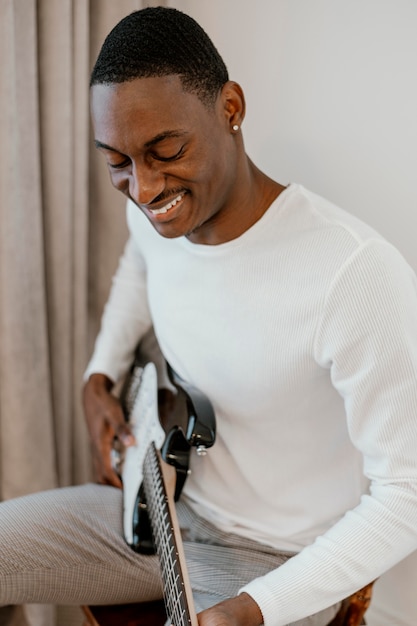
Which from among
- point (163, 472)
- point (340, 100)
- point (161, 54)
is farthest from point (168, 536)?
point (340, 100)

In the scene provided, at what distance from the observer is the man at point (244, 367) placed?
0.97 meters

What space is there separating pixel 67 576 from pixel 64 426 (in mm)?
534

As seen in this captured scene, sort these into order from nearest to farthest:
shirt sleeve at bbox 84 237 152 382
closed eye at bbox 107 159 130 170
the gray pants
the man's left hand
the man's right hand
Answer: the man's left hand, closed eye at bbox 107 159 130 170, the gray pants, the man's right hand, shirt sleeve at bbox 84 237 152 382

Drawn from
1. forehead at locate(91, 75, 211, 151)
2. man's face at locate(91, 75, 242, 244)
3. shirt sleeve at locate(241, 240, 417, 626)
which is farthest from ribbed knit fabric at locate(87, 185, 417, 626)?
forehead at locate(91, 75, 211, 151)

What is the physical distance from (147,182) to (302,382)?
0.35 m

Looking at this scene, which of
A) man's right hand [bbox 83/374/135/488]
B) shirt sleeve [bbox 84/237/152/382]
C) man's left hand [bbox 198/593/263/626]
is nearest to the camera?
man's left hand [bbox 198/593/263/626]

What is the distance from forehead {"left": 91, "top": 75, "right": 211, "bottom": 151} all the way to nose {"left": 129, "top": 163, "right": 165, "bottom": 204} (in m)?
0.04

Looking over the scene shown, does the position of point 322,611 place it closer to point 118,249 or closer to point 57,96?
point 118,249

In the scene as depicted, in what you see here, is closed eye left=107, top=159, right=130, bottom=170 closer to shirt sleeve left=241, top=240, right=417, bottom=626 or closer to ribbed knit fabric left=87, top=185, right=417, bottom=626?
ribbed knit fabric left=87, top=185, right=417, bottom=626

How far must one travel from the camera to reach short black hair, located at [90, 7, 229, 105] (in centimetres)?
97

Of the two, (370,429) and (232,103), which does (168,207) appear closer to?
(232,103)

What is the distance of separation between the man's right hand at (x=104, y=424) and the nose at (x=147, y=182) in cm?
50

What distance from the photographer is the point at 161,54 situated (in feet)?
3.18

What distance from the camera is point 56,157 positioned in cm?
148
